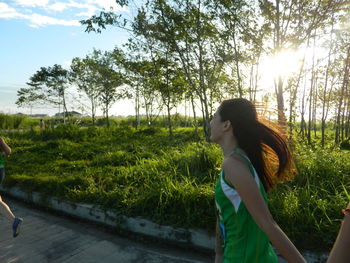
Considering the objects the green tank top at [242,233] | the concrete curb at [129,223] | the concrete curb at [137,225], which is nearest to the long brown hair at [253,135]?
the green tank top at [242,233]

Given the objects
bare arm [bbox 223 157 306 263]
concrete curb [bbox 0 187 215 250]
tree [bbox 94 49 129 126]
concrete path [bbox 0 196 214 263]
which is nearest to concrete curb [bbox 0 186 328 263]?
concrete curb [bbox 0 187 215 250]

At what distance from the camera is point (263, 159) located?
1.53 meters

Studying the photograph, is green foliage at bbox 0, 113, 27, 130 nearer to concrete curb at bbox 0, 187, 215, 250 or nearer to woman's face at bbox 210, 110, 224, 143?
concrete curb at bbox 0, 187, 215, 250

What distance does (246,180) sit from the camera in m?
1.27

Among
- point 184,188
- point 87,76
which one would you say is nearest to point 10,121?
point 87,76

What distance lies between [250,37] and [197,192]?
5.31 meters

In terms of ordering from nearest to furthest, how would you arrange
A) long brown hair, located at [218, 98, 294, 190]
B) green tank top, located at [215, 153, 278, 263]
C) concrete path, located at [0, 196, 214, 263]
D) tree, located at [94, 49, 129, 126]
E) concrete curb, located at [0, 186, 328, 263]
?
green tank top, located at [215, 153, 278, 263], long brown hair, located at [218, 98, 294, 190], concrete path, located at [0, 196, 214, 263], concrete curb, located at [0, 186, 328, 263], tree, located at [94, 49, 129, 126]

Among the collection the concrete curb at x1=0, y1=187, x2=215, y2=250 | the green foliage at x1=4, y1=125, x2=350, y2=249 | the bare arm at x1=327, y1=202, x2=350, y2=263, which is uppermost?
the bare arm at x1=327, y1=202, x2=350, y2=263

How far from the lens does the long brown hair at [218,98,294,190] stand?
1.52 m

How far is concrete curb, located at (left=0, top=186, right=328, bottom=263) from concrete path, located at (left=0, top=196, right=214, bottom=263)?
0.12 meters

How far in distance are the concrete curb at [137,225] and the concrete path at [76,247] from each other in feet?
0.39

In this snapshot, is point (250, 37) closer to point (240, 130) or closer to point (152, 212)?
point (152, 212)

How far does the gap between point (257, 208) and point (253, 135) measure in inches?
16.5

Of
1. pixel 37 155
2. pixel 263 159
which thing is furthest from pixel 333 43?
pixel 37 155
